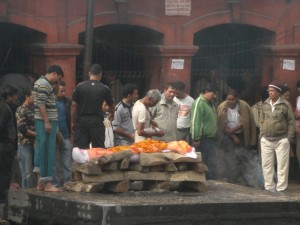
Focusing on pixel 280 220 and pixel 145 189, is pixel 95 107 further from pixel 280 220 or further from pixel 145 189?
pixel 280 220

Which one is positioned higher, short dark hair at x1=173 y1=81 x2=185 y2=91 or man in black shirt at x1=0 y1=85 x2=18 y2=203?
short dark hair at x1=173 y1=81 x2=185 y2=91

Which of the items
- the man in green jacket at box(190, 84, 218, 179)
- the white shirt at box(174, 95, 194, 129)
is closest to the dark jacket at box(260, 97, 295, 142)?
the man in green jacket at box(190, 84, 218, 179)

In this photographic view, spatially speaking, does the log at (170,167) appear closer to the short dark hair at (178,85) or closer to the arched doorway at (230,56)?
the short dark hair at (178,85)

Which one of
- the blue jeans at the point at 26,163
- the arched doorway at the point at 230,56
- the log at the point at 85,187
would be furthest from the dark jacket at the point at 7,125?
the arched doorway at the point at 230,56

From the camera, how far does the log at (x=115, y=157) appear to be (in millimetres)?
11758

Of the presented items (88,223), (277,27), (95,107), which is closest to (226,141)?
(277,27)

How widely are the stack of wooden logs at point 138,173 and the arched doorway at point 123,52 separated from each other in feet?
22.4

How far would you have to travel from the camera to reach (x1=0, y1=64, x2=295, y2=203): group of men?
12578 mm

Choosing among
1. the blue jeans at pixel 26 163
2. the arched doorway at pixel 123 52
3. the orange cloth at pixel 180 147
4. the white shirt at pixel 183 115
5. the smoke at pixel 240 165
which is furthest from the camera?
the arched doorway at pixel 123 52

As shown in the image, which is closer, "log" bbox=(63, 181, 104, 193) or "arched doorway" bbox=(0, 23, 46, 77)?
"log" bbox=(63, 181, 104, 193)

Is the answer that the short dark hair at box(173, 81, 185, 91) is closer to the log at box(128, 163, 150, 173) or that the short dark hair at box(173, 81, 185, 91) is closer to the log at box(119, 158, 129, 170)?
the log at box(128, 163, 150, 173)

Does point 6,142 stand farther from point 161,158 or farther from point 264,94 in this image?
point 264,94

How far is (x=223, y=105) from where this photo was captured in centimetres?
1816

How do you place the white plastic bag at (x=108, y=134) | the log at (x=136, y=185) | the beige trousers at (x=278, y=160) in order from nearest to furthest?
the log at (x=136, y=185)
the white plastic bag at (x=108, y=134)
the beige trousers at (x=278, y=160)
